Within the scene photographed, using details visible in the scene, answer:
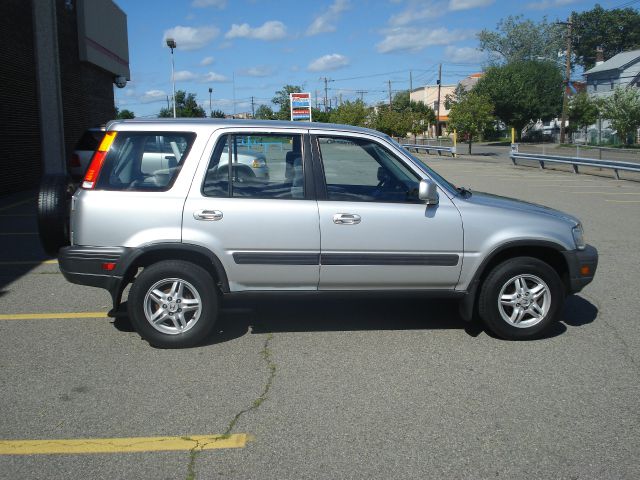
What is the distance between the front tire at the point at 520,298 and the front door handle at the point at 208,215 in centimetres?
237

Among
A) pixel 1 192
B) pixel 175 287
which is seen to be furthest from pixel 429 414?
pixel 1 192

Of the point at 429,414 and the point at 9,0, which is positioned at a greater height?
the point at 9,0

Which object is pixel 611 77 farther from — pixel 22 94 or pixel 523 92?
pixel 22 94

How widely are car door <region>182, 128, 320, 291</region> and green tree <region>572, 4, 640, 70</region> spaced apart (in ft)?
361

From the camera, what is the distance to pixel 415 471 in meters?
3.49

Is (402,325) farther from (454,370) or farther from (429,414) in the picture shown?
(429,414)

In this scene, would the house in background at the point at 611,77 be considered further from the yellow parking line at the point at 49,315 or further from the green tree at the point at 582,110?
the yellow parking line at the point at 49,315

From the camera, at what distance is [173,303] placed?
17.4 feet

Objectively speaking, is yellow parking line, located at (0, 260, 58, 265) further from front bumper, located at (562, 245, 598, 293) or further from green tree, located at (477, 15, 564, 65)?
green tree, located at (477, 15, 564, 65)

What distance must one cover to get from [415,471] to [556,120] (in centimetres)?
8086

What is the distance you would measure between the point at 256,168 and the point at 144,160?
95 centimetres

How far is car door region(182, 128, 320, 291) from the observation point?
17.2 ft

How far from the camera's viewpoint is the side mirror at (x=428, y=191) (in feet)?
17.1

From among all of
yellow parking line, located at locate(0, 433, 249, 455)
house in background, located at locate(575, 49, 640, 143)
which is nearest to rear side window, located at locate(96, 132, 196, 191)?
yellow parking line, located at locate(0, 433, 249, 455)
